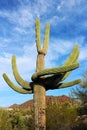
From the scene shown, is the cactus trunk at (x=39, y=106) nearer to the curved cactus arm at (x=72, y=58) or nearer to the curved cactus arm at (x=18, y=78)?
the curved cactus arm at (x=18, y=78)

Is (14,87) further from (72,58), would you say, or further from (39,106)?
(72,58)

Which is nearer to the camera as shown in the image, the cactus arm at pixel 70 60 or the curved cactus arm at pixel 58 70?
the curved cactus arm at pixel 58 70

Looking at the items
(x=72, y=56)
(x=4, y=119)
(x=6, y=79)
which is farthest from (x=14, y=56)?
(x=4, y=119)

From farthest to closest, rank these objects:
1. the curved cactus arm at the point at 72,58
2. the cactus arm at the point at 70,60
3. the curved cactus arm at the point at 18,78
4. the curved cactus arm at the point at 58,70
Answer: the curved cactus arm at the point at 18,78 < the curved cactus arm at the point at 72,58 < the cactus arm at the point at 70,60 < the curved cactus arm at the point at 58,70

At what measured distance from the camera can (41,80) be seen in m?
12.0

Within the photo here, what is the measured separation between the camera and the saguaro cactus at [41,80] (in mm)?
11484

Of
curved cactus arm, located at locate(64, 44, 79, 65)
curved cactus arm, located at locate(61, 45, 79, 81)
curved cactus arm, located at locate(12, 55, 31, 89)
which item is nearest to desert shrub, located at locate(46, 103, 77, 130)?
curved cactus arm, located at locate(12, 55, 31, 89)

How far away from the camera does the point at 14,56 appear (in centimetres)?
1277

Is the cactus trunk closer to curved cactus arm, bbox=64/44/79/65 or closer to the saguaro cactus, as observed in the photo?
the saguaro cactus

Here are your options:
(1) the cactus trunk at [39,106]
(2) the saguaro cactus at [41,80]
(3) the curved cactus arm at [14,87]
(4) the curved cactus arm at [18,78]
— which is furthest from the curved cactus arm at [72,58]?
(3) the curved cactus arm at [14,87]

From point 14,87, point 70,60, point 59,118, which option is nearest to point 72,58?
point 70,60

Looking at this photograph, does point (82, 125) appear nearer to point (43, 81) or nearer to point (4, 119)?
point (4, 119)

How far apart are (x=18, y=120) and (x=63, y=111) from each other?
5.77 meters

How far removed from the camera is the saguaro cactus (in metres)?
11.5
